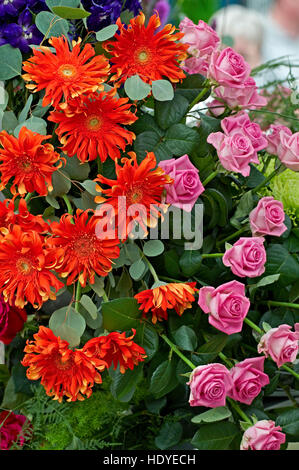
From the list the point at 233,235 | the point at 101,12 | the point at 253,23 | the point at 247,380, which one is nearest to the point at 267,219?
the point at 233,235

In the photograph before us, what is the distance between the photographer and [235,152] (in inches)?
19.6

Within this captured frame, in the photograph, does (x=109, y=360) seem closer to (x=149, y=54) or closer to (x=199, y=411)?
(x=199, y=411)

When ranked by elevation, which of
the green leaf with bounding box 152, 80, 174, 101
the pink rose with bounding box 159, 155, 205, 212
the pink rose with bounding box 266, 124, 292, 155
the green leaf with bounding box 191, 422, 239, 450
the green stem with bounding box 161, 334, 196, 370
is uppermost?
the green leaf with bounding box 152, 80, 174, 101

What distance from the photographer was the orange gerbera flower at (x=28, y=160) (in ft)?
1.47

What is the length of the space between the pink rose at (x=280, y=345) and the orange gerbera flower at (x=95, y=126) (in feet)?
0.66

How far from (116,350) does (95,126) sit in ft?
0.61

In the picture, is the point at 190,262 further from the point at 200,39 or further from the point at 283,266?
the point at 200,39

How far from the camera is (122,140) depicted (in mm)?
483

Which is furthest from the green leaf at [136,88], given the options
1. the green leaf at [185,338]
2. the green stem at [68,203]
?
the green leaf at [185,338]

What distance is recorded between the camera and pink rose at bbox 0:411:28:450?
0.55 meters

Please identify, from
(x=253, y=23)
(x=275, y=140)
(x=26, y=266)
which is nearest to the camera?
(x=26, y=266)

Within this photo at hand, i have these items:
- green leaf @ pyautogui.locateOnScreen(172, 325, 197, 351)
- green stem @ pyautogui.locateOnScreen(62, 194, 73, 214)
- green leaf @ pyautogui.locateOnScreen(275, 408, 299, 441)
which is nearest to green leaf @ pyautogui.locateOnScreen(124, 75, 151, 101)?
green stem @ pyautogui.locateOnScreen(62, 194, 73, 214)

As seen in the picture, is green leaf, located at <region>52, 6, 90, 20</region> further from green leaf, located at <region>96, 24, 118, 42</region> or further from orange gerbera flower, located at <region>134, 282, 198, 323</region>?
orange gerbera flower, located at <region>134, 282, 198, 323</region>

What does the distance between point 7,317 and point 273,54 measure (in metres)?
2.44
